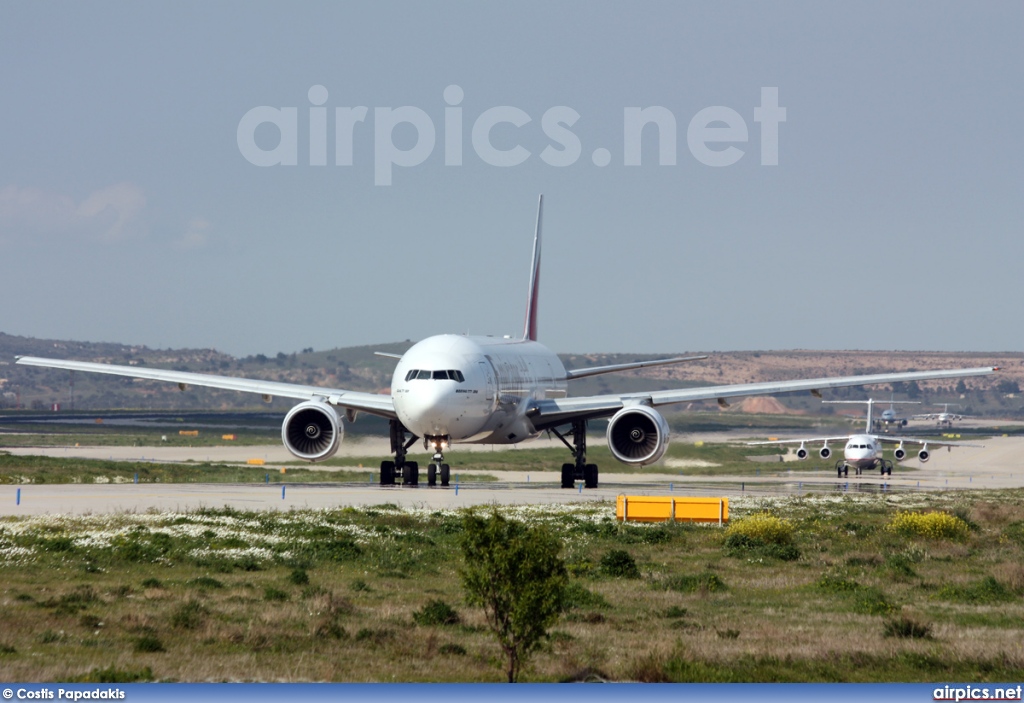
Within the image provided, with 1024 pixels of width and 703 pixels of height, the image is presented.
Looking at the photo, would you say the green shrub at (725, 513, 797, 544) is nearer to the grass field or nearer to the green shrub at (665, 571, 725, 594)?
the grass field

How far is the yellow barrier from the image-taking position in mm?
36375

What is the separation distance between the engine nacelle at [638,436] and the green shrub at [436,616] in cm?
2464

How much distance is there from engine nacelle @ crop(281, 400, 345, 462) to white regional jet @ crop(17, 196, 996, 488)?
34mm

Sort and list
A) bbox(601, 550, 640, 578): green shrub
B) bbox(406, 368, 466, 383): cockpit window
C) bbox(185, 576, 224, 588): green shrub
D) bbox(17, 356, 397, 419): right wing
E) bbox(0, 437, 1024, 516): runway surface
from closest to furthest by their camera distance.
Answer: bbox(185, 576, 224, 588): green shrub → bbox(601, 550, 640, 578): green shrub → bbox(0, 437, 1024, 516): runway surface → bbox(406, 368, 466, 383): cockpit window → bbox(17, 356, 397, 419): right wing

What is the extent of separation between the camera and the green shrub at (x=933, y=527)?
110 feet

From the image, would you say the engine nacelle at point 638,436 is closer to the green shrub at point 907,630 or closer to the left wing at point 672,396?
the left wing at point 672,396

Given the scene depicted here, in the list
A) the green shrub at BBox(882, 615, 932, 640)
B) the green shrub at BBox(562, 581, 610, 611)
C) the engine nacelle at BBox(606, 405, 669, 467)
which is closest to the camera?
the green shrub at BBox(882, 615, 932, 640)

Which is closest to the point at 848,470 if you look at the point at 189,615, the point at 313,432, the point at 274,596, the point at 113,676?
the point at 313,432

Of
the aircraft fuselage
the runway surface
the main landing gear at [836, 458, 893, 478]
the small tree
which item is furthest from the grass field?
the main landing gear at [836, 458, 893, 478]

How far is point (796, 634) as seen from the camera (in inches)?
746

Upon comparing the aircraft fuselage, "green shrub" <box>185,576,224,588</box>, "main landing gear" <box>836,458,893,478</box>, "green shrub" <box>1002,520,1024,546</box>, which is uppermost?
the aircraft fuselage

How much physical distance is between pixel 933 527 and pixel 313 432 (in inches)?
822

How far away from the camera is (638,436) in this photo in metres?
44.5

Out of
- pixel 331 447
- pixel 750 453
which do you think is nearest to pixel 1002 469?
pixel 750 453
